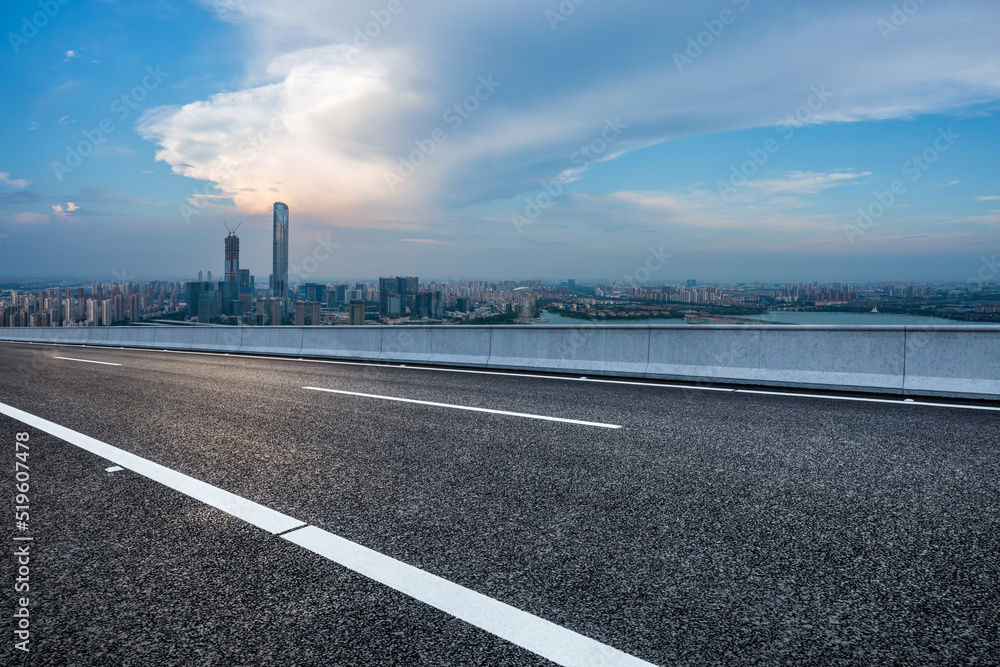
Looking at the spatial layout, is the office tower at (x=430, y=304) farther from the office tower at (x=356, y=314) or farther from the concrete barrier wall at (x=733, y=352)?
the concrete barrier wall at (x=733, y=352)

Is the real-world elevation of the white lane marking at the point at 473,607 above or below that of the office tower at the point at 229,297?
below

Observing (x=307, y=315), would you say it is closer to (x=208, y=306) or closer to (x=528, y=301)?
(x=528, y=301)

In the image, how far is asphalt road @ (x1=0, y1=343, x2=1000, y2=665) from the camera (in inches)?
99.1

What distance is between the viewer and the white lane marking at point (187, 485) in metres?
3.90

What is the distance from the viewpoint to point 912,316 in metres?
9.23

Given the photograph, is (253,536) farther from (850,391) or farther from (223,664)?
(850,391)

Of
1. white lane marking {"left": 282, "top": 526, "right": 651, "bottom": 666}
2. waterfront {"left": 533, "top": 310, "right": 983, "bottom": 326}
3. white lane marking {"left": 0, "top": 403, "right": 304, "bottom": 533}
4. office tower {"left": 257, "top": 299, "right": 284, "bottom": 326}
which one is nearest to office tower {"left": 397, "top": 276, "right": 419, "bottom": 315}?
office tower {"left": 257, "top": 299, "right": 284, "bottom": 326}

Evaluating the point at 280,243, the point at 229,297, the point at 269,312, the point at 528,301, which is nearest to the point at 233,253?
the point at 280,243

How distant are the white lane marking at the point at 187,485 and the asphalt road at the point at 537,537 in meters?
0.08

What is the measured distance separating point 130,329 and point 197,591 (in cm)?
2736

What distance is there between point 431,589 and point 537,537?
2.78 ft

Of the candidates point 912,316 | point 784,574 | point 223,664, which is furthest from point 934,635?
point 912,316

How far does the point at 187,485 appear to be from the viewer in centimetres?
467

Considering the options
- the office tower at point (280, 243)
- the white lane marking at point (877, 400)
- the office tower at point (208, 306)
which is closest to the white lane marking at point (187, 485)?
the white lane marking at point (877, 400)
